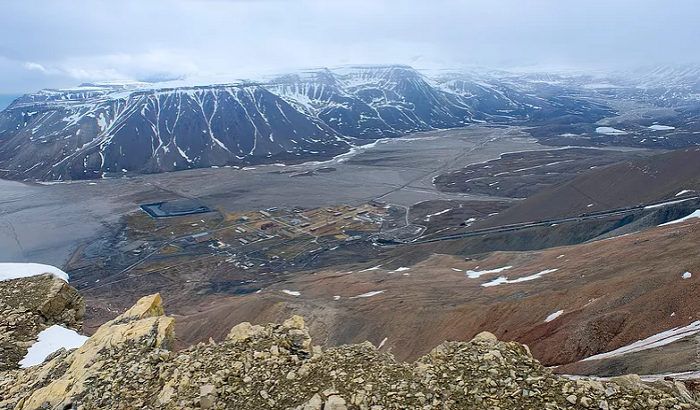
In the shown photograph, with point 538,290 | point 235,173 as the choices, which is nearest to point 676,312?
point 538,290

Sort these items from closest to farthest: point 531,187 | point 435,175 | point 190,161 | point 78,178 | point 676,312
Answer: point 676,312 → point 531,187 → point 435,175 → point 78,178 → point 190,161

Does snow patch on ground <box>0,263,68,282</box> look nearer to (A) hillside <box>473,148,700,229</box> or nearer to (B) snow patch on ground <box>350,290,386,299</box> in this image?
(B) snow patch on ground <box>350,290,386,299</box>

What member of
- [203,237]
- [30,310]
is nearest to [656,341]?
[30,310]

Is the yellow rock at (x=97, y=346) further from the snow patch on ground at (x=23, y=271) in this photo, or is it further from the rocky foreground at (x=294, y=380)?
the snow patch on ground at (x=23, y=271)

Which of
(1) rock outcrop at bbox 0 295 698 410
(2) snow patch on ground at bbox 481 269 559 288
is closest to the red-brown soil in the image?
(2) snow patch on ground at bbox 481 269 559 288

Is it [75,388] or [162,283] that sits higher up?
[75,388]

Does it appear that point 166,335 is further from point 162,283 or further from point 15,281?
point 162,283
